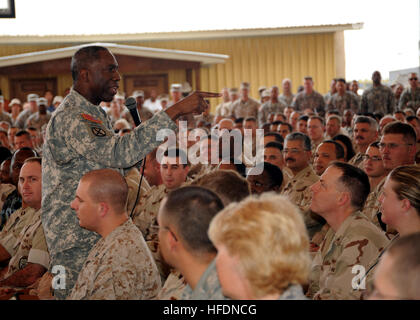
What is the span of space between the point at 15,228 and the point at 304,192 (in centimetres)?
209

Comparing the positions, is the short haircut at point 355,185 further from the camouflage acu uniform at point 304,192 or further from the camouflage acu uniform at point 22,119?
the camouflage acu uniform at point 22,119

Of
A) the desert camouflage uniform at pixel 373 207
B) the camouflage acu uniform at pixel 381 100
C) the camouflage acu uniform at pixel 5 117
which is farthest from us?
the camouflage acu uniform at pixel 5 117

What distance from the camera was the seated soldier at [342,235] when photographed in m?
2.41

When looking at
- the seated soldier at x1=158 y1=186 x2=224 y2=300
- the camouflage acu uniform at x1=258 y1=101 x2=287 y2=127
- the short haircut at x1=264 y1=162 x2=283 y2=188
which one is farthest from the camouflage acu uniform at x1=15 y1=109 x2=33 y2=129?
the seated soldier at x1=158 y1=186 x2=224 y2=300

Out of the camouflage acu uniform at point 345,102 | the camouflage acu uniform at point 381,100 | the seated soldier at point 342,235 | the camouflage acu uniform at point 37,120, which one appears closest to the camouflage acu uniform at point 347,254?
the seated soldier at point 342,235

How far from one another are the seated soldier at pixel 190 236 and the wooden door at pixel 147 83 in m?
13.9

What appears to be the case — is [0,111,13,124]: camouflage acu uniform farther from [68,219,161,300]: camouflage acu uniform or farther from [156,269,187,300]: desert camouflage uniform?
[156,269,187,300]: desert camouflage uniform

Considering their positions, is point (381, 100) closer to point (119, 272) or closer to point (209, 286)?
point (119, 272)

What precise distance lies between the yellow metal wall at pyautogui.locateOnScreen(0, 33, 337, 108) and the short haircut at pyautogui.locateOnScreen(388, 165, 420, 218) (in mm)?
14424

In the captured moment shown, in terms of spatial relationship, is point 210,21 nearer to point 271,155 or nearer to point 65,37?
point 65,37

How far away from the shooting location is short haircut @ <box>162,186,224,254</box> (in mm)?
1756
